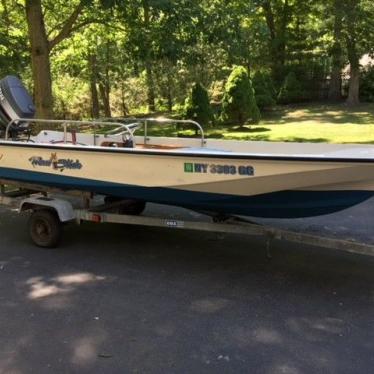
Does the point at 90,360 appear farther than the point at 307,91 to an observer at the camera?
No

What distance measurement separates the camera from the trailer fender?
5.69m

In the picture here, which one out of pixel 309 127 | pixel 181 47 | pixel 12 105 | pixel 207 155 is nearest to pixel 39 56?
pixel 181 47

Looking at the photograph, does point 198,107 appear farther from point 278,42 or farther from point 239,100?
point 278,42

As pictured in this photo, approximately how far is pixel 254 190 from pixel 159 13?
5.45 m

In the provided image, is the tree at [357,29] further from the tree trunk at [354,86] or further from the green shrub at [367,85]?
the green shrub at [367,85]

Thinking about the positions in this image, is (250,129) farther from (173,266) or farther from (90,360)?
(90,360)

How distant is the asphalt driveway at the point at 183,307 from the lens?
3.53 metres

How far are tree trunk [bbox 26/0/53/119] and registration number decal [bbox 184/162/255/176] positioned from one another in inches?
283

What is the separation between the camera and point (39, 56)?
35.9 ft

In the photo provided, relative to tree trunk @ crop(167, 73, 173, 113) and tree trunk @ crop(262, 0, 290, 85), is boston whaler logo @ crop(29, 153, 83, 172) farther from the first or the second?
tree trunk @ crop(262, 0, 290, 85)

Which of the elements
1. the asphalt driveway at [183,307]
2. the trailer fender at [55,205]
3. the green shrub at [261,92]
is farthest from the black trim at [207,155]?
the green shrub at [261,92]

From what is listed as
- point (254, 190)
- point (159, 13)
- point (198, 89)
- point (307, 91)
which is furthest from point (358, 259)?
point (307, 91)

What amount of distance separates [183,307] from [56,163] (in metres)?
2.16

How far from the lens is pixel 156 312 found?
423cm
